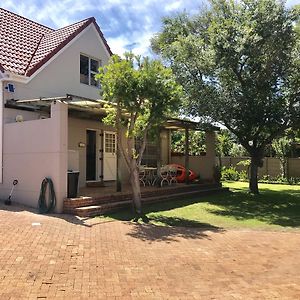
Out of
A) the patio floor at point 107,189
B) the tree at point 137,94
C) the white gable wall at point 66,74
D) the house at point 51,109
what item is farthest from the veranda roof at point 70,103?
the patio floor at point 107,189

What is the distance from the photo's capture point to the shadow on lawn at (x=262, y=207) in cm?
1206

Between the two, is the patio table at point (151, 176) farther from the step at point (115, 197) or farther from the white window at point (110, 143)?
the white window at point (110, 143)

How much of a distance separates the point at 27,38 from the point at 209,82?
7.83 m

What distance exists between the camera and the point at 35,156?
12.1 m

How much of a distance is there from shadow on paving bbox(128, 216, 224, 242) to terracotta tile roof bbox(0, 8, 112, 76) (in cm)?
730

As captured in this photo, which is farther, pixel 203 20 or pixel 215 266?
pixel 203 20

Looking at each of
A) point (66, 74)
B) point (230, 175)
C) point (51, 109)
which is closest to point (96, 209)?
point (51, 109)

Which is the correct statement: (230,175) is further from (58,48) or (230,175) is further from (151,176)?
(58,48)

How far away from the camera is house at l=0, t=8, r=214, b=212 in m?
11.7

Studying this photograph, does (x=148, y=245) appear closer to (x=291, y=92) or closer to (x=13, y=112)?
(x=13, y=112)

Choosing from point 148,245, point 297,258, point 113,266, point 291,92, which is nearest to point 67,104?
point 148,245

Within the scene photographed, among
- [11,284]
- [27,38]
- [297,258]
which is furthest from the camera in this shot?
[27,38]

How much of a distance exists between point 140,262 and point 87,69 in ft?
39.3

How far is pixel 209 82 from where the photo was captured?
52.2 ft
